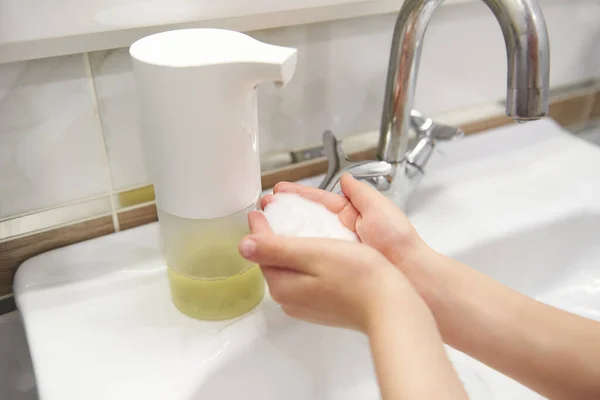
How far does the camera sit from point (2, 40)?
371 millimetres

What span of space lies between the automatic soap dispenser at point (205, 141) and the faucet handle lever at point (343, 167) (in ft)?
0.35

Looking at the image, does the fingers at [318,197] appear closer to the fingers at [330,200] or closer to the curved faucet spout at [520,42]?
the fingers at [330,200]

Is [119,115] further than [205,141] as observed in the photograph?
Yes

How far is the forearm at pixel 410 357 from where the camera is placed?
11.3 inches

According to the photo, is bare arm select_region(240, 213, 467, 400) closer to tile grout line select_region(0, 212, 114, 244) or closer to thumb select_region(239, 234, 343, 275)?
thumb select_region(239, 234, 343, 275)

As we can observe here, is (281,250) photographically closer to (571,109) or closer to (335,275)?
(335,275)

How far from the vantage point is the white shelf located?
0.38 meters

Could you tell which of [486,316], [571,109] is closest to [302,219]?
[486,316]

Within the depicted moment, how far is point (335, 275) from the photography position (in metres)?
0.32

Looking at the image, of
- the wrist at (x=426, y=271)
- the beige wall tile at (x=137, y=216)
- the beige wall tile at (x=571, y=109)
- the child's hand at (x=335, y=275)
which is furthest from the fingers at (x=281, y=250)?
the beige wall tile at (x=571, y=109)

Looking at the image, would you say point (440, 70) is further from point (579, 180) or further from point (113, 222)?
point (113, 222)

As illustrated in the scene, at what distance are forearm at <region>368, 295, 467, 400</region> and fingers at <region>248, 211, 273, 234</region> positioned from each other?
0.30 feet

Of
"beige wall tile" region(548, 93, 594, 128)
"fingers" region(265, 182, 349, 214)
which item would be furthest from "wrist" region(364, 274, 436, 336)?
"beige wall tile" region(548, 93, 594, 128)

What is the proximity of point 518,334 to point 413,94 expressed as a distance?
0.21 metres
